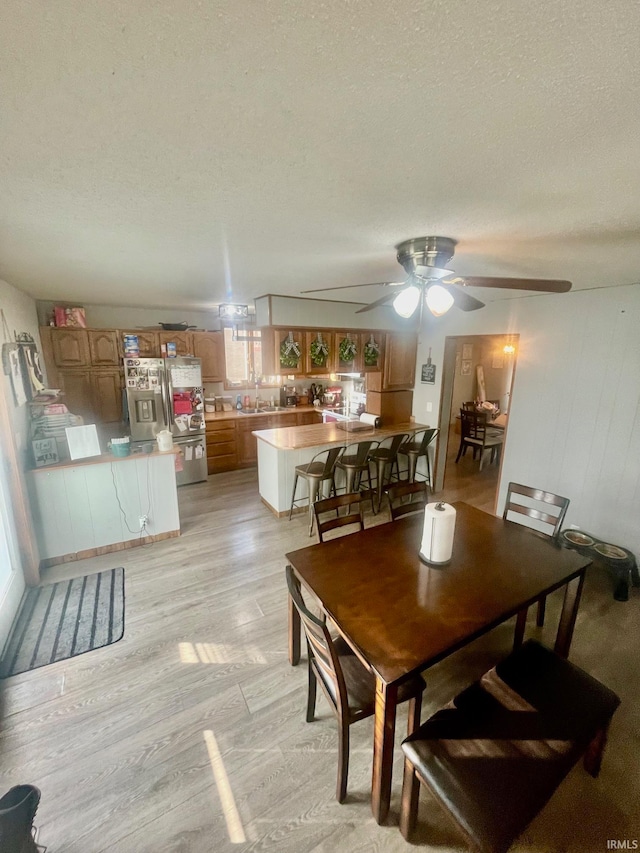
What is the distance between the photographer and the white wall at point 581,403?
9.78 feet

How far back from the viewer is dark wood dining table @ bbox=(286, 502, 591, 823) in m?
1.37

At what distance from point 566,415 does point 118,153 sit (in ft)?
12.7

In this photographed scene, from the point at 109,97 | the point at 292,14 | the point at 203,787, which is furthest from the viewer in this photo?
the point at 203,787

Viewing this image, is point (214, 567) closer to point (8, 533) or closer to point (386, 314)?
point (8, 533)

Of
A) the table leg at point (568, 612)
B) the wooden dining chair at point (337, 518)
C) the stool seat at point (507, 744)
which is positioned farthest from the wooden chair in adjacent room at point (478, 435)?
the stool seat at point (507, 744)

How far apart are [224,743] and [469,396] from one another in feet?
20.7

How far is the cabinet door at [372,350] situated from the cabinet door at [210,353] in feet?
7.52

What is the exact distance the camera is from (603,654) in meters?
2.27

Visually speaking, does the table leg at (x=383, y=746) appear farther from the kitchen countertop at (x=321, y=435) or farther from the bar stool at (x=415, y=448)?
the bar stool at (x=415, y=448)

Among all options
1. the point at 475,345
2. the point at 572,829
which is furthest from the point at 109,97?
the point at 475,345

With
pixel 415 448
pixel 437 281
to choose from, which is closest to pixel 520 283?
pixel 437 281

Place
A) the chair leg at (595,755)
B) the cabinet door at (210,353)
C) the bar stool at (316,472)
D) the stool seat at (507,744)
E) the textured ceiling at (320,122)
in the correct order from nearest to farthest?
1. the textured ceiling at (320,122)
2. the stool seat at (507,744)
3. the chair leg at (595,755)
4. the bar stool at (316,472)
5. the cabinet door at (210,353)

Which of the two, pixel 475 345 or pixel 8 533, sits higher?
pixel 475 345

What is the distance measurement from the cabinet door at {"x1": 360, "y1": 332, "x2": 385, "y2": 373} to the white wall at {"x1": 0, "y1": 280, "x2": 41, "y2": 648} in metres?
3.60
